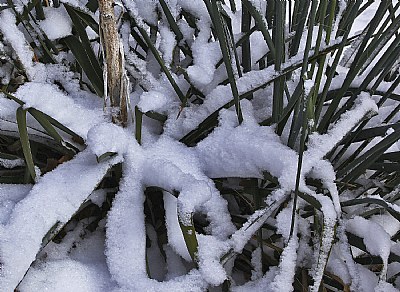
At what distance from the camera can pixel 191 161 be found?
2.60 ft

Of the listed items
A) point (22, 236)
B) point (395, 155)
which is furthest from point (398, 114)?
point (22, 236)

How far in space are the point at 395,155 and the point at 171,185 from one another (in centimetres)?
37

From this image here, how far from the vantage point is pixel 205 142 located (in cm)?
81

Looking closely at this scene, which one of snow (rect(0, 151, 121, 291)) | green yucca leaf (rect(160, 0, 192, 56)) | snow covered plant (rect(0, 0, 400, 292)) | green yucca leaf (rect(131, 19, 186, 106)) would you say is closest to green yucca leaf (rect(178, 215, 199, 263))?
snow covered plant (rect(0, 0, 400, 292))

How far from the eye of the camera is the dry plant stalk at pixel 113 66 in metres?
0.72

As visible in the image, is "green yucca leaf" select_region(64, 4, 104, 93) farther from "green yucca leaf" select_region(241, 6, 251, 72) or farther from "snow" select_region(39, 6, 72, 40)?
"green yucca leaf" select_region(241, 6, 251, 72)

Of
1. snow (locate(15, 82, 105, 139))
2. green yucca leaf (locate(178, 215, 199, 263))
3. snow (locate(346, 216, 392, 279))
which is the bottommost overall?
snow (locate(346, 216, 392, 279))

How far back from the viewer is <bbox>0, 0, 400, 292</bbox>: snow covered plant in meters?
0.67

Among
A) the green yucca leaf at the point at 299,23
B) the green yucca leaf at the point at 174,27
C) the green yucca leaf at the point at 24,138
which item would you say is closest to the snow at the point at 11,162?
the green yucca leaf at the point at 24,138

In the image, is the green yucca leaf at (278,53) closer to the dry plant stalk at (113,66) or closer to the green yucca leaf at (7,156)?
the dry plant stalk at (113,66)

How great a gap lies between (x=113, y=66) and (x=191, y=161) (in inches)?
7.2

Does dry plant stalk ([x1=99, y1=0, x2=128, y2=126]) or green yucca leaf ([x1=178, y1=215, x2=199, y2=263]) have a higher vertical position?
dry plant stalk ([x1=99, y1=0, x2=128, y2=126])

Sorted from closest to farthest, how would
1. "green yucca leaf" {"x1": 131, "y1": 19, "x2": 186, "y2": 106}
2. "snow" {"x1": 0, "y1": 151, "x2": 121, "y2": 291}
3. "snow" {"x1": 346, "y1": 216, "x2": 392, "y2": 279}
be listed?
"snow" {"x1": 0, "y1": 151, "x2": 121, "y2": 291} < "snow" {"x1": 346, "y1": 216, "x2": 392, "y2": 279} < "green yucca leaf" {"x1": 131, "y1": 19, "x2": 186, "y2": 106}

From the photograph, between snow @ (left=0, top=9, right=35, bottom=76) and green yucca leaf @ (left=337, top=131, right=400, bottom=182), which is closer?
green yucca leaf @ (left=337, top=131, right=400, bottom=182)
